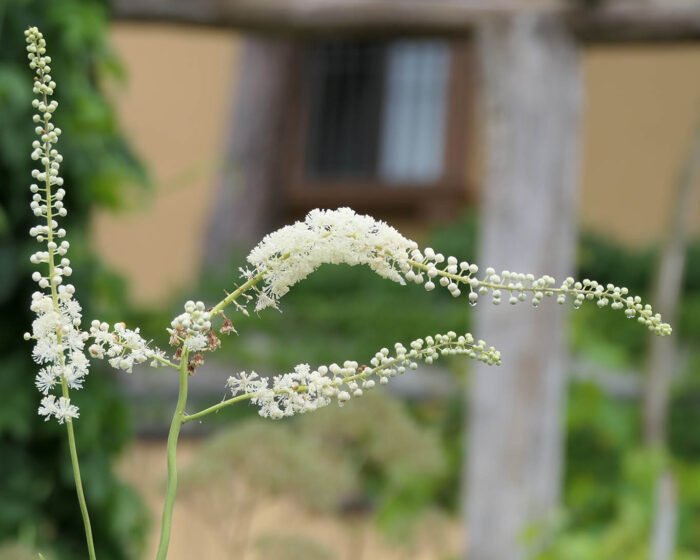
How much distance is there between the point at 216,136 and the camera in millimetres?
8289

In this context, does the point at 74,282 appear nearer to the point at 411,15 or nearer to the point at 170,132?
the point at 411,15

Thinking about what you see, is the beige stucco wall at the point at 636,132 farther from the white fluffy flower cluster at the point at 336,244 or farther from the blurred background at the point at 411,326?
the white fluffy flower cluster at the point at 336,244

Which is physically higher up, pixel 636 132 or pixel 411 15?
pixel 636 132

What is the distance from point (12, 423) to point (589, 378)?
2365 millimetres

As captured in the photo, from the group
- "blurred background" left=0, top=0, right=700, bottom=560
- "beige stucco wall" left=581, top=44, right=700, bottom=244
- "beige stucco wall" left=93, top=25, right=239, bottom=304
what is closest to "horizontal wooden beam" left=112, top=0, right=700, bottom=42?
"blurred background" left=0, top=0, right=700, bottom=560

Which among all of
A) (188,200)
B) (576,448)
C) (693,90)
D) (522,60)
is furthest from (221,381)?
(693,90)

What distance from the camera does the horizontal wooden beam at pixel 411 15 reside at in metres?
3.59

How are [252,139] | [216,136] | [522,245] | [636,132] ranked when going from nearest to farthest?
[522,245] → [252,139] → [636,132] → [216,136]

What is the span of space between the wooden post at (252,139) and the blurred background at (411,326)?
0.05 feet

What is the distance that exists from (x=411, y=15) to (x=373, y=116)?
469 cm

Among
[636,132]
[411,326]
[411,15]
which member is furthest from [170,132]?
[411,15]

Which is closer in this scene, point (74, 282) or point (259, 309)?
point (259, 309)

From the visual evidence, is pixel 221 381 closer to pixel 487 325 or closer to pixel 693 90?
pixel 487 325

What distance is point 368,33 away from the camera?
3.78m
